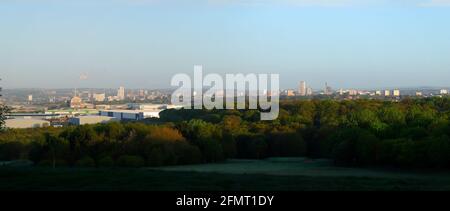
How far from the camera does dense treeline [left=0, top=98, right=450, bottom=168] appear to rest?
46.3 metres

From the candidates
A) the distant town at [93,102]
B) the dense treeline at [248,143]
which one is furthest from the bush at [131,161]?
the distant town at [93,102]

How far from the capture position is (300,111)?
8400 cm

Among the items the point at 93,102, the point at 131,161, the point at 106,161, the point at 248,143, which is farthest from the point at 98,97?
the point at 131,161

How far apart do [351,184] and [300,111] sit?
63.4 m

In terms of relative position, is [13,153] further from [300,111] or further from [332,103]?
[332,103]

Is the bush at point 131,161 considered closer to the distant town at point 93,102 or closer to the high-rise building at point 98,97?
the distant town at point 93,102

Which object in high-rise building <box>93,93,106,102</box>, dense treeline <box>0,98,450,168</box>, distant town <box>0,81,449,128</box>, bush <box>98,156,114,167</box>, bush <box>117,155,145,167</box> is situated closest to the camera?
dense treeline <box>0,98,450,168</box>

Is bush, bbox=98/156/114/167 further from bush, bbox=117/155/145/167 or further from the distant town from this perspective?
the distant town

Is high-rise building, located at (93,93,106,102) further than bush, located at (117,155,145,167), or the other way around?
high-rise building, located at (93,93,106,102)

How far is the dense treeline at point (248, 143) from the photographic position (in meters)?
46.3

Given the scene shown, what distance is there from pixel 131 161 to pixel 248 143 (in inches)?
597

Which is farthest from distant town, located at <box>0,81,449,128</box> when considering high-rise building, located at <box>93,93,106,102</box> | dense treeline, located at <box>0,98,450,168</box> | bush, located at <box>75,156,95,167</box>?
bush, located at <box>75,156,95,167</box>

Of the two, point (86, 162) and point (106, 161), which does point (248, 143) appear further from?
point (86, 162)

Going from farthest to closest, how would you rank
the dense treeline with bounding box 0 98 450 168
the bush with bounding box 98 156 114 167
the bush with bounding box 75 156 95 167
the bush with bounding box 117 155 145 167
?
the bush with bounding box 98 156 114 167
the bush with bounding box 75 156 95 167
the bush with bounding box 117 155 145 167
the dense treeline with bounding box 0 98 450 168
